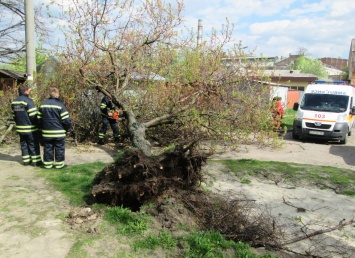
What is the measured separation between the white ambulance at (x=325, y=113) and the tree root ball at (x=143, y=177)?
8.81 m

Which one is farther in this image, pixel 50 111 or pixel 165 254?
pixel 50 111

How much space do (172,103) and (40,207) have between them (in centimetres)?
498

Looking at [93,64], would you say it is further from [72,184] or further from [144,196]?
[144,196]

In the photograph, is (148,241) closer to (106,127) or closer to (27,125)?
(27,125)

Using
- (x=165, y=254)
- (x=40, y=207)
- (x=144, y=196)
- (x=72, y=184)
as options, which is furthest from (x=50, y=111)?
(x=165, y=254)

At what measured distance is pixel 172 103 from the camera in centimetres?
891

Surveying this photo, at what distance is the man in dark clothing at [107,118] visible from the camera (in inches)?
368

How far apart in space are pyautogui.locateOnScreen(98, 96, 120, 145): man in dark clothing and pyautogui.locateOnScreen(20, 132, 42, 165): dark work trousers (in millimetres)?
2623

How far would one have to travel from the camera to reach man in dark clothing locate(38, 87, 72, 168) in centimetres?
653

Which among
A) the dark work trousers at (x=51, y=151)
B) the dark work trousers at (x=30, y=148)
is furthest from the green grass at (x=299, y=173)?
the dark work trousers at (x=30, y=148)

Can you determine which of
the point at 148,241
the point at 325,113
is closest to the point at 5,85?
the point at 148,241

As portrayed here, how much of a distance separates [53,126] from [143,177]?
2.99 m

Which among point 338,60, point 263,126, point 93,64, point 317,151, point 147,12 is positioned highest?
point 338,60

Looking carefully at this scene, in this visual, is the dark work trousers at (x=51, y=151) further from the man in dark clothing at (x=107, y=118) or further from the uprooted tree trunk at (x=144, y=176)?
the man in dark clothing at (x=107, y=118)
